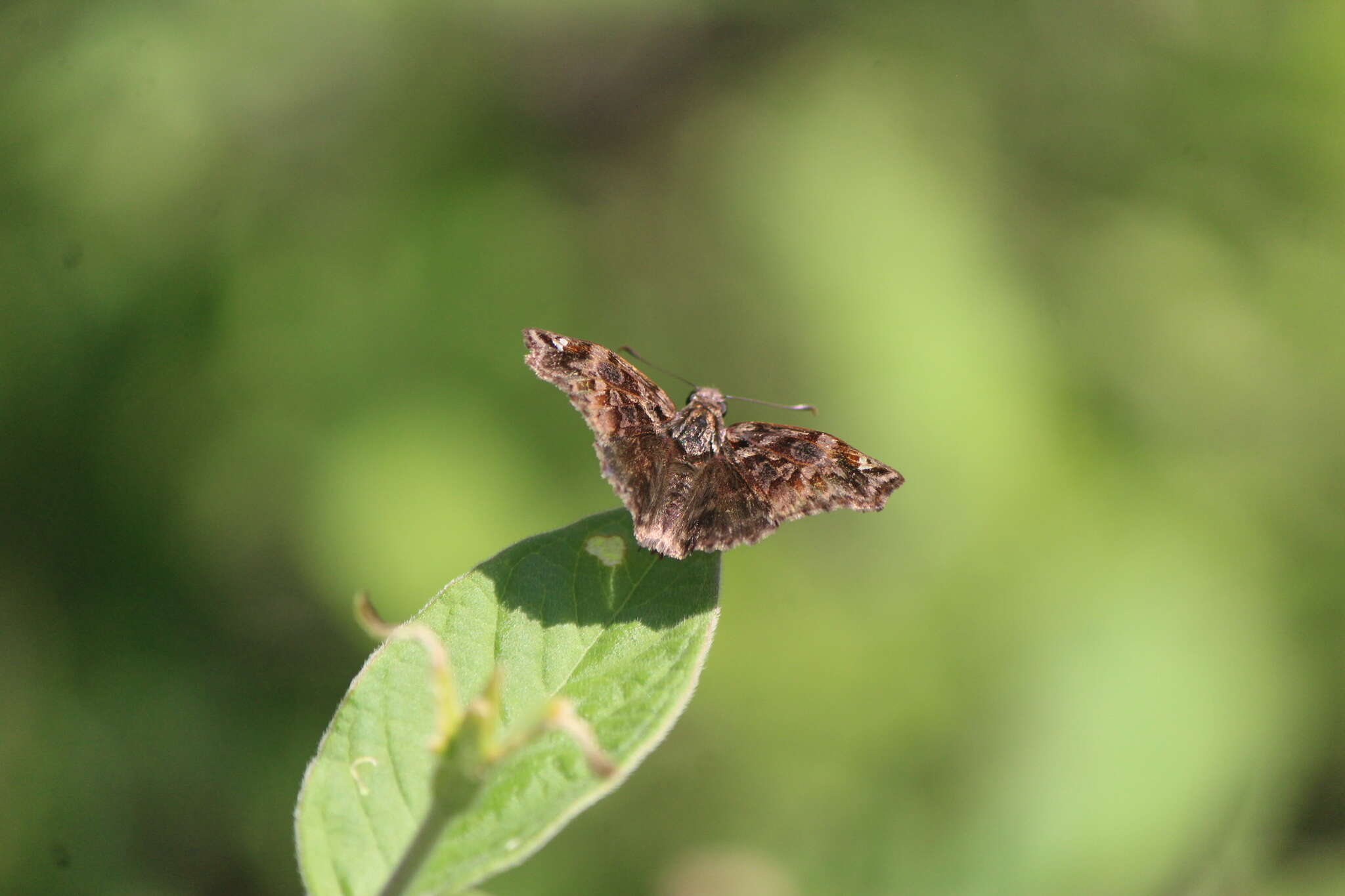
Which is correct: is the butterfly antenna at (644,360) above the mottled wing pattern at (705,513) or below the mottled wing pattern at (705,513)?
above

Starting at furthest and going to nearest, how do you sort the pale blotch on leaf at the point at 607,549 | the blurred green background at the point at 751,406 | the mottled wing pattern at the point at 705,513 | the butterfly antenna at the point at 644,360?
the blurred green background at the point at 751,406, the butterfly antenna at the point at 644,360, the mottled wing pattern at the point at 705,513, the pale blotch on leaf at the point at 607,549

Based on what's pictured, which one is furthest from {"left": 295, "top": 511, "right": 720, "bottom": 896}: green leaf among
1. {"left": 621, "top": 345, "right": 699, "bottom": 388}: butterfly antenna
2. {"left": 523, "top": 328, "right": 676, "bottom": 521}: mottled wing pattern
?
{"left": 523, "top": 328, "right": 676, "bottom": 521}: mottled wing pattern

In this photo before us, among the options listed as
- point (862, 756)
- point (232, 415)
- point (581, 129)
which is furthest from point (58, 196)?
point (862, 756)

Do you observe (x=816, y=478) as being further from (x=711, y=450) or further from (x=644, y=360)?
(x=644, y=360)

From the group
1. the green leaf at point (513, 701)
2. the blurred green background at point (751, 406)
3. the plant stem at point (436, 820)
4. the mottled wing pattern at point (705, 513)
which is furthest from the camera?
the blurred green background at point (751, 406)

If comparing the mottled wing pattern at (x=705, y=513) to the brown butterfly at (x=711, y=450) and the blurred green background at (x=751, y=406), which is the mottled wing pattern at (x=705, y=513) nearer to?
the brown butterfly at (x=711, y=450)

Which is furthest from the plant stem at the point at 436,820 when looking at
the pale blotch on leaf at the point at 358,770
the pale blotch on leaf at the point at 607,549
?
the pale blotch on leaf at the point at 607,549
